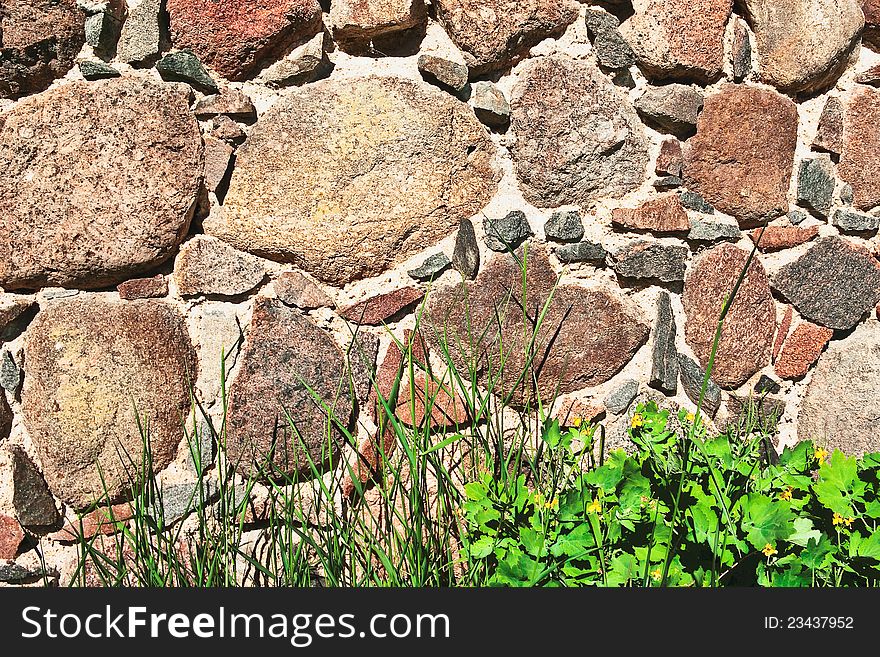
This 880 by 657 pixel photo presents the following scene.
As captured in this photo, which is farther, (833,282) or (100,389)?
(833,282)

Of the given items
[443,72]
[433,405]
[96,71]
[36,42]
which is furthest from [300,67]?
[433,405]

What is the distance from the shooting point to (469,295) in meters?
1.76

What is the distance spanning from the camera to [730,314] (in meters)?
1.89

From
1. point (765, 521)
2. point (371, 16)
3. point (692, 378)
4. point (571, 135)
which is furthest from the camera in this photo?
point (692, 378)

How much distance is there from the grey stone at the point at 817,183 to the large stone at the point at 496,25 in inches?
27.2

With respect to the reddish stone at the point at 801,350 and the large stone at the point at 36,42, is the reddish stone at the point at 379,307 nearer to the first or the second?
the large stone at the point at 36,42

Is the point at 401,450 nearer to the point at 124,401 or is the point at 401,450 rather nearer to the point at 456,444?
the point at 456,444

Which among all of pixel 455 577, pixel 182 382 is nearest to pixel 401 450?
pixel 455 577

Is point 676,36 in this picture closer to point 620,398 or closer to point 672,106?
point 672,106

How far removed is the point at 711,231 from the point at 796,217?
9.7 inches

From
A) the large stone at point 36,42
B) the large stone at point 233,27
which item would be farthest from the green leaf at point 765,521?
the large stone at point 36,42

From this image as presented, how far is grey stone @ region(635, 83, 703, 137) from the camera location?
5.90 feet

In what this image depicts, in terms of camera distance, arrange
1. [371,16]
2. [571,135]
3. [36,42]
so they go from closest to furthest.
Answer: [36,42]
[371,16]
[571,135]

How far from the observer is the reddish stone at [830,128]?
6.35 ft
